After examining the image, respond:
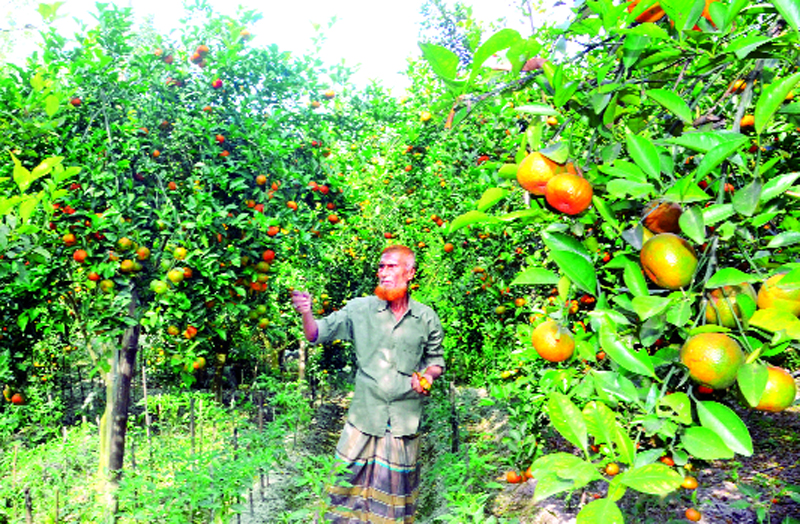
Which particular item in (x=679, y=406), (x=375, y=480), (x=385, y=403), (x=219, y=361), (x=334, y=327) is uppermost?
(x=679, y=406)

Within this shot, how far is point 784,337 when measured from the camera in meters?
0.62

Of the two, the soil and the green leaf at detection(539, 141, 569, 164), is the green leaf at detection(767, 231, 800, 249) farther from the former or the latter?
the soil

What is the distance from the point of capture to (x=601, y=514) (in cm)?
58

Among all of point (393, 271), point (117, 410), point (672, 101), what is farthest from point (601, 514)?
point (117, 410)

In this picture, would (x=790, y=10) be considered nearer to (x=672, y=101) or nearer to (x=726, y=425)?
(x=672, y=101)

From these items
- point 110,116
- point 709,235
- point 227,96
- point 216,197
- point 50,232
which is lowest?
point 709,235

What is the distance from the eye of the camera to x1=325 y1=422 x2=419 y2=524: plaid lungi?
3.11 m

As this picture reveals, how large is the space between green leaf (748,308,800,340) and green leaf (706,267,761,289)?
4 cm

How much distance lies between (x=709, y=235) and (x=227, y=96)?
3.63m

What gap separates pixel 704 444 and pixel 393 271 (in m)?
2.56

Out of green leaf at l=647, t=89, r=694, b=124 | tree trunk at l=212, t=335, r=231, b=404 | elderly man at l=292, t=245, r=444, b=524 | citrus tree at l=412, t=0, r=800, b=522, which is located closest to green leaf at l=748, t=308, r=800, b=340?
citrus tree at l=412, t=0, r=800, b=522

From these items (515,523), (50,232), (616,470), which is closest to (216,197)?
(50,232)

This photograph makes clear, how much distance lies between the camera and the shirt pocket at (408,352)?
3.14 metres

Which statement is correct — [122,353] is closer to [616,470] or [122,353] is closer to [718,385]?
[616,470]
